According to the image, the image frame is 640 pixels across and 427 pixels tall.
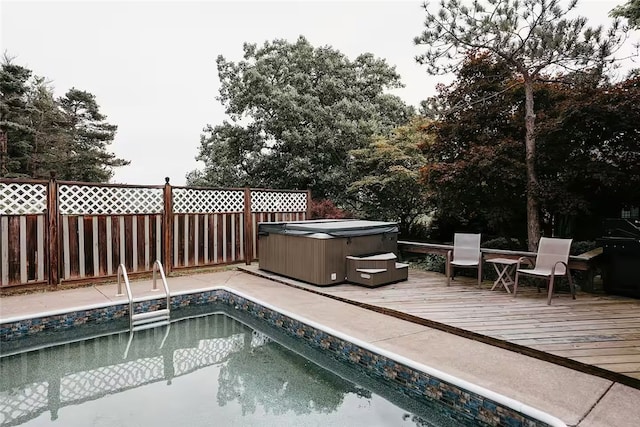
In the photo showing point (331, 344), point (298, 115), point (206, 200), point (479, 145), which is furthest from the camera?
point (298, 115)

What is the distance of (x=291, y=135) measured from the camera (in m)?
9.63

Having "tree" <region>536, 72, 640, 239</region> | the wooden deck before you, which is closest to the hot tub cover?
the wooden deck

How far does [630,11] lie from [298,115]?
681 centimetres

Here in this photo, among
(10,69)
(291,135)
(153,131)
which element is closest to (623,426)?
(291,135)

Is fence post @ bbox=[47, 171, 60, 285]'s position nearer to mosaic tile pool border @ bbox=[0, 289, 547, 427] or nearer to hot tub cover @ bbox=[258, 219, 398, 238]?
mosaic tile pool border @ bbox=[0, 289, 547, 427]

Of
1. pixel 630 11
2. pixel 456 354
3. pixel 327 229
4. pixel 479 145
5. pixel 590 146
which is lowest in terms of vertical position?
pixel 456 354

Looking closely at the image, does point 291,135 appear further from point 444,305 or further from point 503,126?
point 444,305

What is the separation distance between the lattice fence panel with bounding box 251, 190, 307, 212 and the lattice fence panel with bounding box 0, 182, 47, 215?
314 centimetres

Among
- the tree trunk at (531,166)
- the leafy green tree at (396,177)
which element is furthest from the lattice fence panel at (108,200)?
the tree trunk at (531,166)

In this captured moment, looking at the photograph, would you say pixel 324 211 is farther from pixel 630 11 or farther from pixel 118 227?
pixel 630 11

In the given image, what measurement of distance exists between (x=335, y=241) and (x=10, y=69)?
1444cm

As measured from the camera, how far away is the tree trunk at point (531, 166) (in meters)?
5.31

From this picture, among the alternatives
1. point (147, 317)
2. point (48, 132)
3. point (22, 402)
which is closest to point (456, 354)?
point (22, 402)

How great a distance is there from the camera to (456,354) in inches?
112
